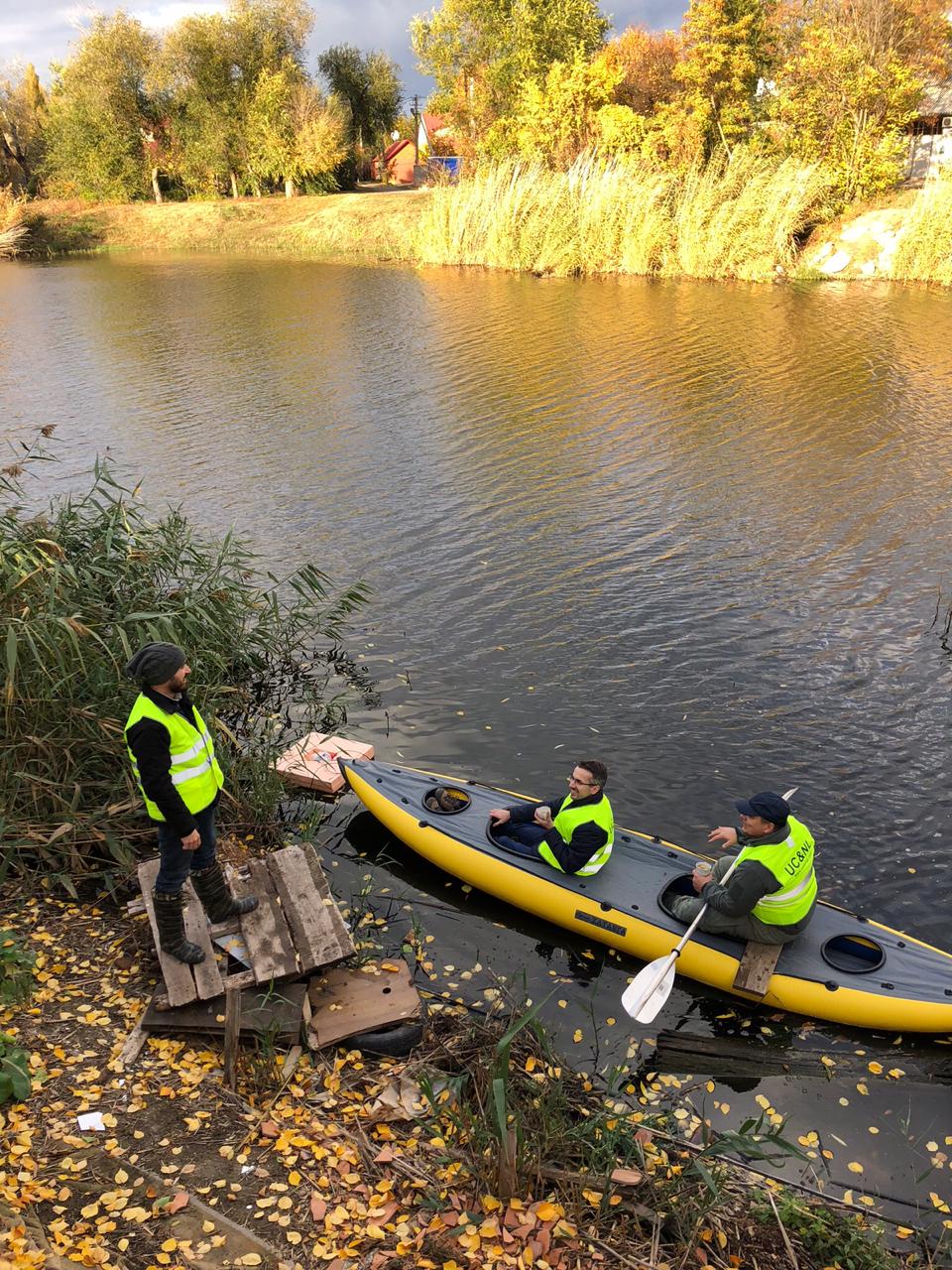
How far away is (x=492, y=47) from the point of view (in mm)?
43094

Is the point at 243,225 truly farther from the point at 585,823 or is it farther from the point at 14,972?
the point at 14,972

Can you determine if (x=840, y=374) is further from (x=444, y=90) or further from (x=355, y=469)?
(x=444, y=90)

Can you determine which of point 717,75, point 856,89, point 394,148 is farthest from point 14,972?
point 394,148

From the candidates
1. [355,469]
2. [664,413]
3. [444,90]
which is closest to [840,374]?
[664,413]

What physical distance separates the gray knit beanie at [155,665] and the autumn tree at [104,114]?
56070 millimetres

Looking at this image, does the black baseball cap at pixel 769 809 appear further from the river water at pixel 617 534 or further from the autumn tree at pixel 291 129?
the autumn tree at pixel 291 129

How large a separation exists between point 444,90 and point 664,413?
120 feet

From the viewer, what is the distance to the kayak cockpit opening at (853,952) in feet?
19.2

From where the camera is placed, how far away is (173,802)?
15.5 feet

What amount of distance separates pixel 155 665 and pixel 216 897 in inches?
63.0

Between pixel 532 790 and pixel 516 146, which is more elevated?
pixel 516 146

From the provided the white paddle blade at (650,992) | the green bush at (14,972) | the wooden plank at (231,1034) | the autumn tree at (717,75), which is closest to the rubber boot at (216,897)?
the wooden plank at (231,1034)

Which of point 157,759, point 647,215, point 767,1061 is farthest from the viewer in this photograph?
point 647,215

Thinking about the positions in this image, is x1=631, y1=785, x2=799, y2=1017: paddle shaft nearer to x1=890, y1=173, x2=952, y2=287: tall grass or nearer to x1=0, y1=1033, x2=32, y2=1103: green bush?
x1=0, y1=1033, x2=32, y2=1103: green bush
